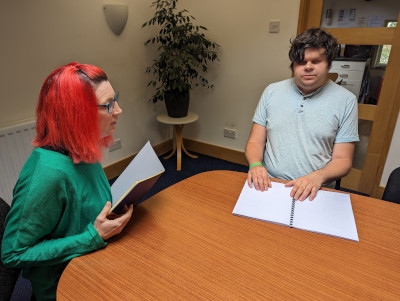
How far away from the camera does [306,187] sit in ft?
3.50

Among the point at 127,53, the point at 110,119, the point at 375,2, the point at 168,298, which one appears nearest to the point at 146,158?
the point at 110,119

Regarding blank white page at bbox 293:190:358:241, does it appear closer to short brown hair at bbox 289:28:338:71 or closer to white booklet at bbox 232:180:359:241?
white booklet at bbox 232:180:359:241

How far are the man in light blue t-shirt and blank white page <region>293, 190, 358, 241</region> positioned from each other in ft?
0.60

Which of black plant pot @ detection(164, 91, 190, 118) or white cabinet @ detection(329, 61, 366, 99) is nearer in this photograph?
white cabinet @ detection(329, 61, 366, 99)

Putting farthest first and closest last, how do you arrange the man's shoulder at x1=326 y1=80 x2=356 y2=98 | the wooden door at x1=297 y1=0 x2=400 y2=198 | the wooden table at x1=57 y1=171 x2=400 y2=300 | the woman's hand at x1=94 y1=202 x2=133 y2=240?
the wooden door at x1=297 y1=0 x2=400 y2=198
the man's shoulder at x1=326 y1=80 x2=356 y2=98
the woman's hand at x1=94 y1=202 x2=133 y2=240
the wooden table at x1=57 y1=171 x2=400 y2=300

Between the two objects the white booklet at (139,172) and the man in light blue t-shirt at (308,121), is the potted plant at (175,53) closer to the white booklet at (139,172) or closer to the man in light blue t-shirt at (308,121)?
the man in light blue t-shirt at (308,121)

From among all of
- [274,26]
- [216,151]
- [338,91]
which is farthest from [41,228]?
[216,151]

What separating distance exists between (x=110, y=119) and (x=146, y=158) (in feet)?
0.65

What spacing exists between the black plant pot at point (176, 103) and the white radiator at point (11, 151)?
1.26 m

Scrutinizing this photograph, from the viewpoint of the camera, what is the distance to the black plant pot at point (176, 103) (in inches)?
110

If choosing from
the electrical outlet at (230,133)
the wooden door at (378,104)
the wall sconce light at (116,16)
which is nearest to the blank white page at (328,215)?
the wooden door at (378,104)

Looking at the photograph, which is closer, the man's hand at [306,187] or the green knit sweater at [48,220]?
the green knit sweater at [48,220]

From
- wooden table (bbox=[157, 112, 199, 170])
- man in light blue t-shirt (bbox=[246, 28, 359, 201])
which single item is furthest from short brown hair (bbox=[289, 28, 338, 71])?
wooden table (bbox=[157, 112, 199, 170])

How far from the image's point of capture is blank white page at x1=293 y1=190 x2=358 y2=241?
2.90 ft
